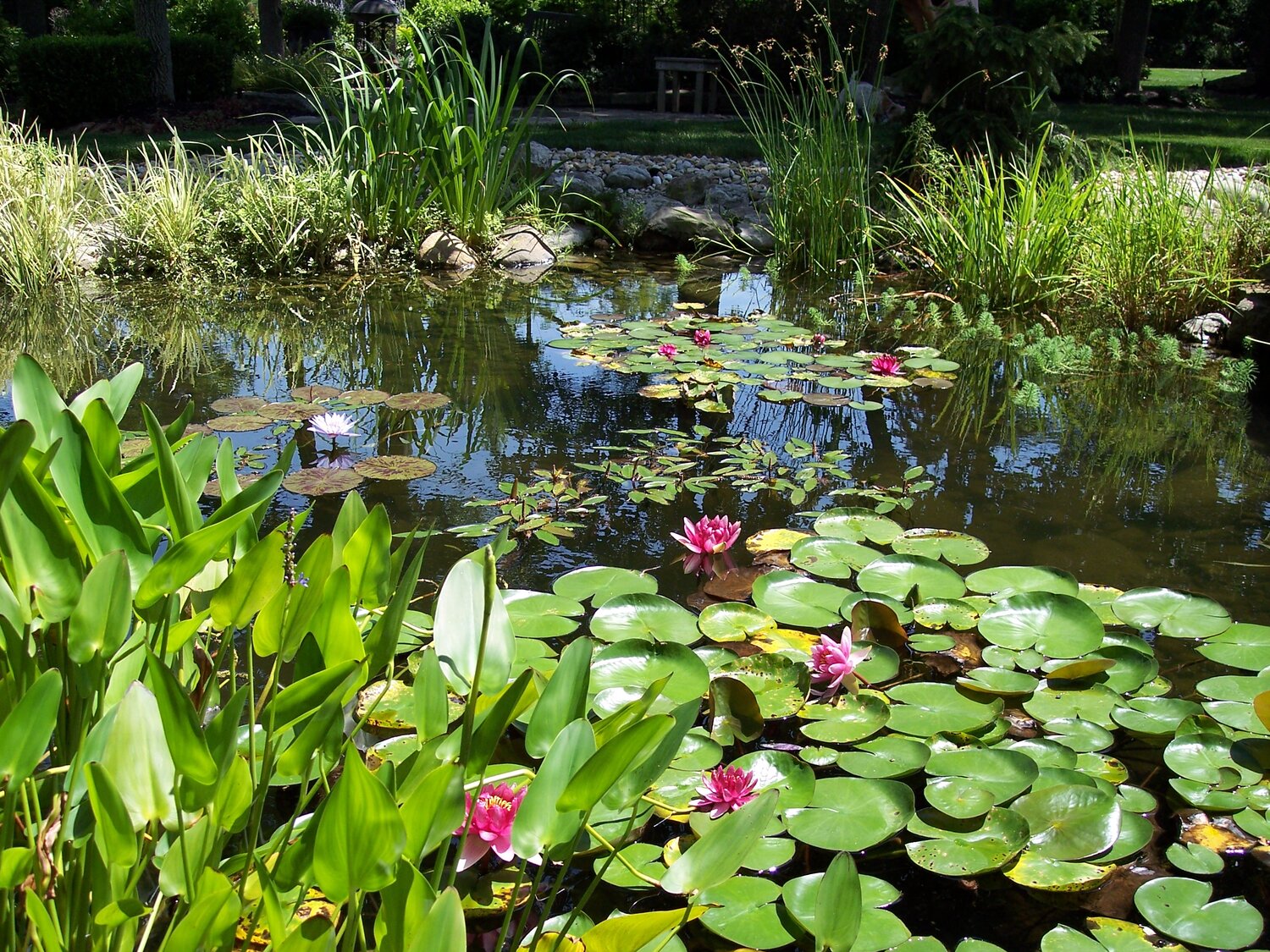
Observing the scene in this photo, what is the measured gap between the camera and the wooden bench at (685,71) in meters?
14.0

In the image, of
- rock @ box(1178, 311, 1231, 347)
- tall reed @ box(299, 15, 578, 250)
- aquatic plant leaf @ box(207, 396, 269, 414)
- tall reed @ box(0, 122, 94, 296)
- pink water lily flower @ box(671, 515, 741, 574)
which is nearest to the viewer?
pink water lily flower @ box(671, 515, 741, 574)

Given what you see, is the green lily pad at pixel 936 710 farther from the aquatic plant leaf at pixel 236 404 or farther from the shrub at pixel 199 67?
the shrub at pixel 199 67

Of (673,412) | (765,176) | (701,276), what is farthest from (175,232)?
(765,176)

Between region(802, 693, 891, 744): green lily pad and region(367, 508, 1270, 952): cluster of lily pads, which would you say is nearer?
region(367, 508, 1270, 952): cluster of lily pads

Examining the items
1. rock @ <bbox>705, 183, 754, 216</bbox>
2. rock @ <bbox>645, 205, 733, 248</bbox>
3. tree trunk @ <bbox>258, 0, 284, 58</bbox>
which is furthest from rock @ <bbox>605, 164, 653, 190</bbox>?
tree trunk @ <bbox>258, 0, 284, 58</bbox>

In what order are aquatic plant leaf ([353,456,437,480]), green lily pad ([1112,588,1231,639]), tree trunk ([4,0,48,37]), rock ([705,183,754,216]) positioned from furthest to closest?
tree trunk ([4,0,48,37]) → rock ([705,183,754,216]) → aquatic plant leaf ([353,456,437,480]) → green lily pad ([1112,588,1231,639])

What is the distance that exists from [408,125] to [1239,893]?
5.97 metres

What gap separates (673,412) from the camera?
383cm

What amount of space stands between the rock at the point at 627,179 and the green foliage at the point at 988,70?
2441mm

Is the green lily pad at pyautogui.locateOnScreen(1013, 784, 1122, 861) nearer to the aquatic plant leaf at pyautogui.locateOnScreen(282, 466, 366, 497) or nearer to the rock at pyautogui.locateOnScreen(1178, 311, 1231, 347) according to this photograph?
the aquatic plant leaf at pyautogui.locateOnScreen(282, 466, 366, 497)

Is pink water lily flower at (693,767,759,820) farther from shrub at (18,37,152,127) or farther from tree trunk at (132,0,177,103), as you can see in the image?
tree trunk at (132,0,177,103)

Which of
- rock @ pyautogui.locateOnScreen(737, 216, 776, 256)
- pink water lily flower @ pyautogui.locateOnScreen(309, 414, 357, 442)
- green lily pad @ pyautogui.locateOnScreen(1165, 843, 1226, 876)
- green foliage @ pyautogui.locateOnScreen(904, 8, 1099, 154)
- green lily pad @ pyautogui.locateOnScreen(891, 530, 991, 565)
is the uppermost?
green foliage @ pyautogui.locateOnScreen(904, 8, 1099, 154)

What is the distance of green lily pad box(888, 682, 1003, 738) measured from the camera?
1.86 metres

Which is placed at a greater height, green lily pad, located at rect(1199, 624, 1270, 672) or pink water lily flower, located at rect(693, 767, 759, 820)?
green lily pad, located at rect(1199, 624, 1270, 672)
